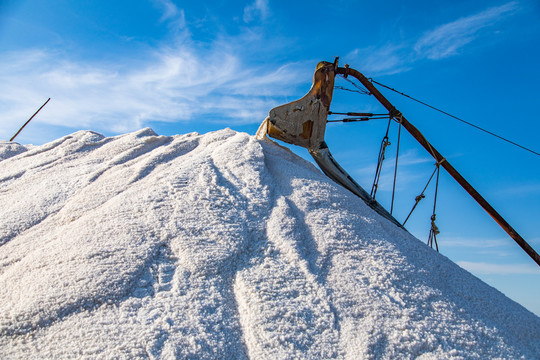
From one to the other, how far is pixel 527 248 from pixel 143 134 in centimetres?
485

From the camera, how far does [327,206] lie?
3.48m

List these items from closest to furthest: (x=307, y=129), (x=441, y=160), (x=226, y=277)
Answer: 1. (x=226, y=277)
2. (x=307, y=129)
3. (x=441, y=160)

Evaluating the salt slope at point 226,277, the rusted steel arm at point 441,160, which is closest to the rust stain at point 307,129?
the rusted steel arm at point 441,160

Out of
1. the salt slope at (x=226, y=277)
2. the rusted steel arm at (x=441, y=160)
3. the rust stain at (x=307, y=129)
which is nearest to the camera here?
the salt slope at (x=226, y=277)

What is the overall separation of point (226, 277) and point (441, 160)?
3.91 metres

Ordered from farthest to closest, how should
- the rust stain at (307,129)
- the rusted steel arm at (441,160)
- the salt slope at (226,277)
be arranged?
1. the rusted steel arm at (441,160)
2. the rust stain at (307,129)
3. the salt slope at (226,277)

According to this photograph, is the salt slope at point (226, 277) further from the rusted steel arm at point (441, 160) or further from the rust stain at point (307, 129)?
the rusted steel arm at point (441, 160)

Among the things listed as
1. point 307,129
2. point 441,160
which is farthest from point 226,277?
point 441,160

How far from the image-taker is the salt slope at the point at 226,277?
216 centimetres

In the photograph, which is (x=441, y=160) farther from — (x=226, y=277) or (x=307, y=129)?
(x=226, y=277)

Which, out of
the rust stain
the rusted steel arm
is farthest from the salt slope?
the rusted steel arm

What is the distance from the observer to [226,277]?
254cm

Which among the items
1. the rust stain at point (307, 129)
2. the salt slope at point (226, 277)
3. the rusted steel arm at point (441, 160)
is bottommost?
the salt slope at point (226, 277)

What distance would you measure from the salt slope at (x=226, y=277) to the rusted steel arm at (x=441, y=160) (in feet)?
6.82
